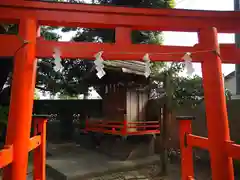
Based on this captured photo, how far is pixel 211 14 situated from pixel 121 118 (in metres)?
6.17

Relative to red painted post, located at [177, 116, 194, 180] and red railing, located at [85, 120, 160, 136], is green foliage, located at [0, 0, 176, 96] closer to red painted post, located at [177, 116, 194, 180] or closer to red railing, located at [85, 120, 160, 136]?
red railing, located at [85, 120, 160, 136]

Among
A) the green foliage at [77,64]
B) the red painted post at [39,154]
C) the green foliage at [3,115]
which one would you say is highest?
the green foliage at [77,64]

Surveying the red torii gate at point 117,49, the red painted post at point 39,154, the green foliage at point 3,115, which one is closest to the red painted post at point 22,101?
the red torii gate at point 117,49

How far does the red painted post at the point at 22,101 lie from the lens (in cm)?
251

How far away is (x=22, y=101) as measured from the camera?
8.73 feet

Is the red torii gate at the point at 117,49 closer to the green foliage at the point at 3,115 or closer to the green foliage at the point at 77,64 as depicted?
the green foliage at the point at 3,115

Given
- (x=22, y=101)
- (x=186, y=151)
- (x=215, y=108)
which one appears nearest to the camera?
(x=22, y=101)

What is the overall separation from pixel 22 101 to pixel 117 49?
1417mm

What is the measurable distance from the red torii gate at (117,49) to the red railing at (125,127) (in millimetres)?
5017

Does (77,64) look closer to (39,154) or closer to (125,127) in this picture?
(125,127)

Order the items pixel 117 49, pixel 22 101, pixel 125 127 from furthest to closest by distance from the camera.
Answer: pixel 125 127
pixel 117 49
pixel 22 101

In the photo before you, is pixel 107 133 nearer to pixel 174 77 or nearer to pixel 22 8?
pixel 174 77

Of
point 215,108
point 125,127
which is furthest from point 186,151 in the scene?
point 125,127

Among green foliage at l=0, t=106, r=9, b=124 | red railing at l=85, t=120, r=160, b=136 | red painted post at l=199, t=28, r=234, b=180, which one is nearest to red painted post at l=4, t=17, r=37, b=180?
red painted post at l=199, t=28, r=234, b=180
